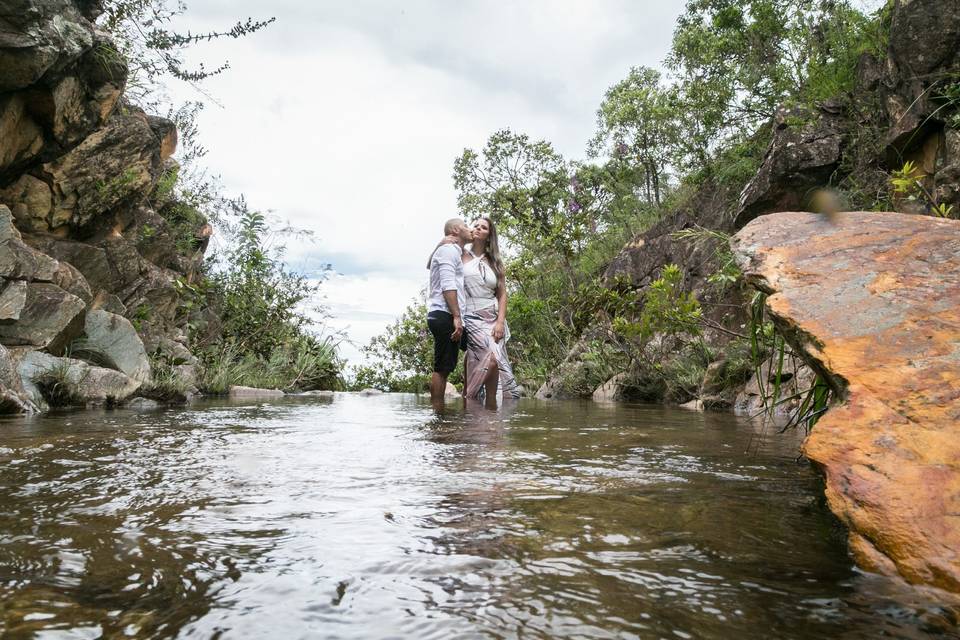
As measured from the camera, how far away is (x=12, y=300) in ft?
19.5

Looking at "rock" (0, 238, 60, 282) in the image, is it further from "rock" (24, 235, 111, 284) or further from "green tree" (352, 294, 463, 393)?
"green tree" (352, 294, 463, 393)

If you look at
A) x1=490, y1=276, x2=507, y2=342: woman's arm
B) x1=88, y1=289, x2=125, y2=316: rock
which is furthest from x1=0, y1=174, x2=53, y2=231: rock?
x1=490, y1=276, x2=507, y2=342: woman's arm

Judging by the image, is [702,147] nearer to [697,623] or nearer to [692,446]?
[692,446]

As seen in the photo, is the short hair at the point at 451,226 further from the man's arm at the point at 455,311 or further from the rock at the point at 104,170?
the rock at the point at 104,170

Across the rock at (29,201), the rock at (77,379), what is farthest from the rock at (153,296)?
the rock at (77,379)

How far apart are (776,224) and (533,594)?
198 centimetres

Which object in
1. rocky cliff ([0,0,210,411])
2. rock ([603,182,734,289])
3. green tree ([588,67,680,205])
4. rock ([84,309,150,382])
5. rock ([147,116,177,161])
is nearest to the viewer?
rocky cliff ([0,0,210,411])

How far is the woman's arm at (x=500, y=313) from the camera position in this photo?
6895 millimetres

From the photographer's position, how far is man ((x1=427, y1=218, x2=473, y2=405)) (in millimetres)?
6523

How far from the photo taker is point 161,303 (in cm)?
986

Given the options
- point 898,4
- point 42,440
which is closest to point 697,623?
point 42,440

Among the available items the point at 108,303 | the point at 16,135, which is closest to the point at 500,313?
the point at 108,303

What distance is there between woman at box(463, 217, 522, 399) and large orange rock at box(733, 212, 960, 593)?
174 inches

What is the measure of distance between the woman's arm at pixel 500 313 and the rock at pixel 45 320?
13.9ft
